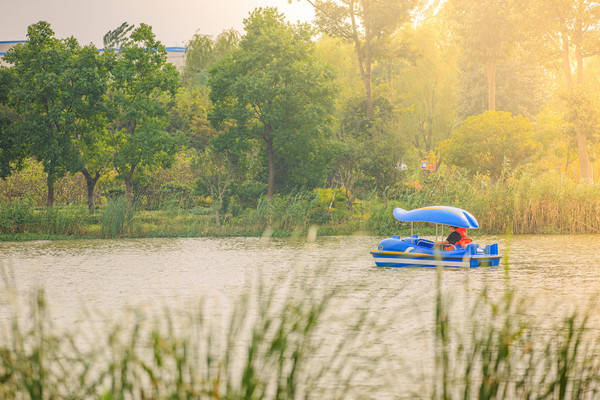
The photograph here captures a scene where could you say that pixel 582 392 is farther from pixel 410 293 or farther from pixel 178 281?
pixel 178 281

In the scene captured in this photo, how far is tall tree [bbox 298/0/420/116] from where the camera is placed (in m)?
33.6

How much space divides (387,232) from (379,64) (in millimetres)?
30418

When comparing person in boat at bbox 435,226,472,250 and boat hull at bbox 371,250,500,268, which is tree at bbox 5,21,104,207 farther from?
person in boat at bbox 435,226,472,250

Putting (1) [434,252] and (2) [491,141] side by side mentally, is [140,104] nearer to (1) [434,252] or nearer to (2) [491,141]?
(2) [491,141]

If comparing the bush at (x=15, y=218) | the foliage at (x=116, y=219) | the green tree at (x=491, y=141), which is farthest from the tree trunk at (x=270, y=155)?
the bush at (x=15, y=218)

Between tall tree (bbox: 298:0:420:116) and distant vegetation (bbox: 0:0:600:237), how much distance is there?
0.07 metres

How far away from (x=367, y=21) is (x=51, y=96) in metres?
13.9

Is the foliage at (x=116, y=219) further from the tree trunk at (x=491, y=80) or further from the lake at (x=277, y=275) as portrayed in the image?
the tree trunk at (x=491, y=80)

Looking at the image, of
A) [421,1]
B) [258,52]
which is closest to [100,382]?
[258,52]

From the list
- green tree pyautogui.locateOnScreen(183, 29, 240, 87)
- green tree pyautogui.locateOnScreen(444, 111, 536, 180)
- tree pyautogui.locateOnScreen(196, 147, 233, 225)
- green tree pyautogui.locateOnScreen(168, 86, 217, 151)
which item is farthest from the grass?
green tree pyautogui.locateOnScreen(183, 29, 240, 87)

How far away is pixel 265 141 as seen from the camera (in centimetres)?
3028

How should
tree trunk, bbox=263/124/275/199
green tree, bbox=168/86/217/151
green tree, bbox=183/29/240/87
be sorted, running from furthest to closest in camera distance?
green tree, bbox=183/29/240/87
green tree, bbox=168/86/217/151
tree trunk, bbox=263/124/275/199

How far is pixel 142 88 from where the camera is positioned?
95.9 ft

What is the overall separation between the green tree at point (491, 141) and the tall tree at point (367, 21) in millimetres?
4271
